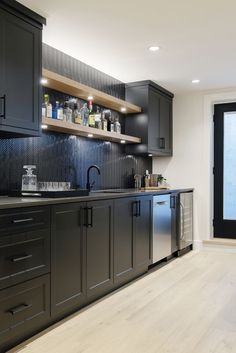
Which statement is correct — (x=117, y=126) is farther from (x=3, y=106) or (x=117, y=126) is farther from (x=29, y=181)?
(x=3, y=106)

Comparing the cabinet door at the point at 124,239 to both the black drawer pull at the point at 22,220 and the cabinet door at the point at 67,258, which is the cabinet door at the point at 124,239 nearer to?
the cabinet door at the point at 67,258

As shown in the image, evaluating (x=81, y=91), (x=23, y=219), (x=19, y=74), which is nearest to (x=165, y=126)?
(x=81, y=91)

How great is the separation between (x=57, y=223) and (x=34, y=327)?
2.30 feet

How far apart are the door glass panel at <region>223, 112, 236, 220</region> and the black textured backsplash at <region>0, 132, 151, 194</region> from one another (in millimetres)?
1347

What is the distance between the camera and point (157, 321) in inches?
104

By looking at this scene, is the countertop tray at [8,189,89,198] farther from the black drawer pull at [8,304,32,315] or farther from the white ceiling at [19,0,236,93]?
the white ceiling at [19,0,236,93]

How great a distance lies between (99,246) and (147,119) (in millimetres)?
2310

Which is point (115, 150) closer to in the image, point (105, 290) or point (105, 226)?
point (105, 226)

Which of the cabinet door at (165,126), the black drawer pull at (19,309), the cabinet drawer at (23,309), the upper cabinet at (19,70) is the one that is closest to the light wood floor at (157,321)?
the cabinet drawer at (23,309)

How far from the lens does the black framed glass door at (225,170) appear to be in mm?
5250

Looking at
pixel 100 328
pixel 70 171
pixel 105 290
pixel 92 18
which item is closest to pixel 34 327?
pixel 100 328

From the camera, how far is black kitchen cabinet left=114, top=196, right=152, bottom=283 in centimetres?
332

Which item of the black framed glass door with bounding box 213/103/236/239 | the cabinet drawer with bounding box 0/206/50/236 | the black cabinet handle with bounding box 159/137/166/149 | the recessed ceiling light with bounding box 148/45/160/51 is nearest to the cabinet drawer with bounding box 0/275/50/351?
the cabinet drawer with bounding box 0/206/50/236

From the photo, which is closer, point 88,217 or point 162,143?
point 88,217
